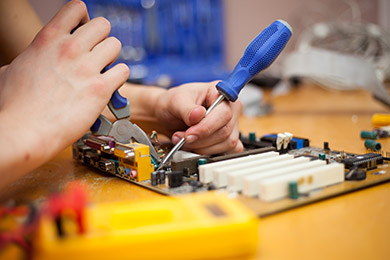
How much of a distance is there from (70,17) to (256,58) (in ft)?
1.18

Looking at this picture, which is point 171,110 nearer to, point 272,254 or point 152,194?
point 152,194

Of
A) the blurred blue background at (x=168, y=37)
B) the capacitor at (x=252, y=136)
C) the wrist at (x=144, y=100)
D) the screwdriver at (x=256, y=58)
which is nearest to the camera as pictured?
the screwdriver at (x=256, y=58)

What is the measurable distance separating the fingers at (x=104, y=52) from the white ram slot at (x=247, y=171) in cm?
31

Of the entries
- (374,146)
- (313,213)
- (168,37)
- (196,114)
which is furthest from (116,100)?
(168,37)

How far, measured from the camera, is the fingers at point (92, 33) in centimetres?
67

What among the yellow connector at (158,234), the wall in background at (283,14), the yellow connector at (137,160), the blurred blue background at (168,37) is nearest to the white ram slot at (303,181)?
the yellow connector at (158,234)

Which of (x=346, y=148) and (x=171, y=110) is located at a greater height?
(x=171, y=110)

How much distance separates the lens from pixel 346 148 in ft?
2.88

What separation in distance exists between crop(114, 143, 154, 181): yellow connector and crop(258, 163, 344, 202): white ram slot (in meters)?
0.21

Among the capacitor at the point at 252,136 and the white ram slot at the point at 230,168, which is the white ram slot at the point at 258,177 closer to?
the white ram slot at the point at 230,168

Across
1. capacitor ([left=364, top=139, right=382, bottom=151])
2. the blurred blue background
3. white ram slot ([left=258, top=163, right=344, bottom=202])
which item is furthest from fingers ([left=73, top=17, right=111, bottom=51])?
the blurred blue background

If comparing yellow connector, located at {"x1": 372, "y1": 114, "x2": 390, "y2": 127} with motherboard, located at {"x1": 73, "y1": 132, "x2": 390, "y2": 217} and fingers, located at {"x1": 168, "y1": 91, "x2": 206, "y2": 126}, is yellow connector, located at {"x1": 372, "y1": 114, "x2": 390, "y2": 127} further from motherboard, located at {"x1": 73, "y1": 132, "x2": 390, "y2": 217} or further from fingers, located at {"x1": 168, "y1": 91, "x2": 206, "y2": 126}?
fingers, located at {"x1": 168, "y1": 91, "x2": 206, "y2": 126}

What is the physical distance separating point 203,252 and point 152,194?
0.22 meters

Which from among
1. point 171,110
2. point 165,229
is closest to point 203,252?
point 165,229
